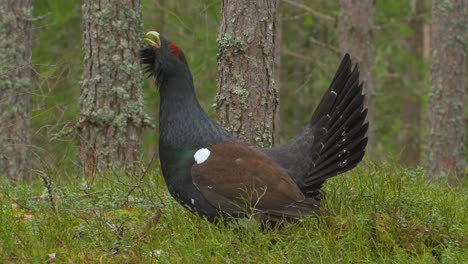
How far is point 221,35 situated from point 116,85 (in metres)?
2.17

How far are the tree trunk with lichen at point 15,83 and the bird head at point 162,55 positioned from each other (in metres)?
4.41

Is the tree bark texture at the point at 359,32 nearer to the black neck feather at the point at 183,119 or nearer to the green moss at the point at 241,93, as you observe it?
the green moss at the point at 241,93

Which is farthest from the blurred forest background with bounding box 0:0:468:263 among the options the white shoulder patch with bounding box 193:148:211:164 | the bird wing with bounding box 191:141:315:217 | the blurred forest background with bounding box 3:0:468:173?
the blurred forest background with bounding box 3:0:468:173

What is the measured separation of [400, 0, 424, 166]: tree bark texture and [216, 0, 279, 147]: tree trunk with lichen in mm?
12622

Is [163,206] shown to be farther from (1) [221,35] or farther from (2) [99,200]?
(1) [221,35]

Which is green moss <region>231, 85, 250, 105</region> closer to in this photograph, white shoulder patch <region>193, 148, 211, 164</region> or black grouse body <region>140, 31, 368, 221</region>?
black grouse body <region>140, 31, 368, 221</region>

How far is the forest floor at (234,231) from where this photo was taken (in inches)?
202

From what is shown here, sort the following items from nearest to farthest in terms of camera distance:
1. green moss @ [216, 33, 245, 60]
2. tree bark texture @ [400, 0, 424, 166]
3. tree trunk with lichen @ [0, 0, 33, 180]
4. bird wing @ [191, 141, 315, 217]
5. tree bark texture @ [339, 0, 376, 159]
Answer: bird wing @ [191, 141, 315, 217]
green moss @ [216, 33, 245, 60]
tree trunk with lichen @ [0, 0, 33, 180]
tree bark texture @ [339, 0, 376, 159]
tree bark texture @ [400, 0, 424, 166]

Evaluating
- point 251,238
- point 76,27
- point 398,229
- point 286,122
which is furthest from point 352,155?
point 286,122

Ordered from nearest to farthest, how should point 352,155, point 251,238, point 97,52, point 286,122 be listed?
point 251,238 < point 352,155 < point 97,52 < point 286,122

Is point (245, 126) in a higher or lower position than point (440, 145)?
higher

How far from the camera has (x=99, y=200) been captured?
678 centimetres

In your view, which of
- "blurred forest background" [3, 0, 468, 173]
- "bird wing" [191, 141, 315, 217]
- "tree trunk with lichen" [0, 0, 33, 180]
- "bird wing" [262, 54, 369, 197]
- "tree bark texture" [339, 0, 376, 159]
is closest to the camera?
"bird wing" [191, 141, 315, 217]

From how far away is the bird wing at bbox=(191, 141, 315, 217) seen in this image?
5.80 metres
